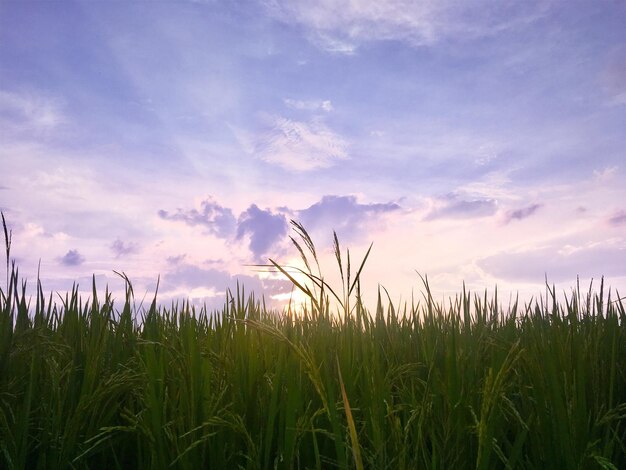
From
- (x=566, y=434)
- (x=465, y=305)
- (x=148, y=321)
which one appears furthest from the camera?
(x=148, y=321)

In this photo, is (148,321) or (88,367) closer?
(88,367)

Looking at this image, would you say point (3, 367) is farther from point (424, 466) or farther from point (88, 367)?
point (424, 466)

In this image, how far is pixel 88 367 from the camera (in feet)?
9.57

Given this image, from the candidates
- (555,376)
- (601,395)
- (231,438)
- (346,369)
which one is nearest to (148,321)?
(231,438)

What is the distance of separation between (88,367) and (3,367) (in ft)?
1.70

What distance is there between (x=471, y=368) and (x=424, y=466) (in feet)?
1.71

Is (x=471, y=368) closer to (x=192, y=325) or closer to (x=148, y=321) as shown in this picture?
(x=192, y=325)

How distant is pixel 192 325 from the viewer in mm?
2666

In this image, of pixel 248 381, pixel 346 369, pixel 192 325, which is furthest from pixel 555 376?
pixel 192 325

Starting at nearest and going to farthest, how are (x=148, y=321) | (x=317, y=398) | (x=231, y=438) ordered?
1. (x=231, y=438)
2. (x=317, y=398)
3. (x=148, y=321)

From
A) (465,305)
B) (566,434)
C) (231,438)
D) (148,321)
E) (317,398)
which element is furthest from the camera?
(148,321)

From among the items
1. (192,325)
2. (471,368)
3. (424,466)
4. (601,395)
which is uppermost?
(192,325)

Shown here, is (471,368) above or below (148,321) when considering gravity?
below

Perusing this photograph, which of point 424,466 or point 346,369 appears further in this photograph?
point 346,369
